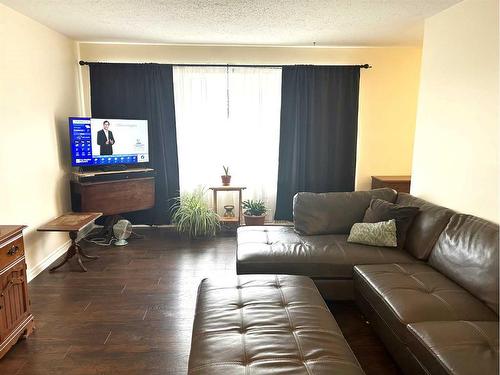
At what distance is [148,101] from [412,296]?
12.5 ft

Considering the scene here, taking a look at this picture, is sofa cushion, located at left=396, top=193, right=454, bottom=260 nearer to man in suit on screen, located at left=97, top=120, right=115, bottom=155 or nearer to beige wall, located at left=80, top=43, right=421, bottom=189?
beige wall, located at left=80, top=43, right=421, bottom=189

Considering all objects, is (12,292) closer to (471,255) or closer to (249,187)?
(471,255)

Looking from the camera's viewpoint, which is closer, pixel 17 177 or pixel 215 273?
pixel 17 177

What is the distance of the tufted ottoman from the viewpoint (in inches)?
58.2

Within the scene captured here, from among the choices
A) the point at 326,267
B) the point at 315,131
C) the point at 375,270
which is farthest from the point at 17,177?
the point at 315,131

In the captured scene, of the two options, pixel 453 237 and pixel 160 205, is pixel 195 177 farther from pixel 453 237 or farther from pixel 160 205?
pixel 453 237

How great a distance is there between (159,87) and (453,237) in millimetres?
3694

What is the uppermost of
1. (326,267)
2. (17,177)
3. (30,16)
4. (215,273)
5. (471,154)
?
(30,16)

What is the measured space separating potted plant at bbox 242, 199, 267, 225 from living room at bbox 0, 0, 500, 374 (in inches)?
2.4

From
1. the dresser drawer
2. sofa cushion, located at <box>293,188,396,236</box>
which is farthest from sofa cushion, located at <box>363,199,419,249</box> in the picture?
the dresser drawer

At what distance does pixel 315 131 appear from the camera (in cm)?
477

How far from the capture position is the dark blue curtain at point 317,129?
4.66 metres

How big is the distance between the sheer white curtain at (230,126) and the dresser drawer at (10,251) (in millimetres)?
2688

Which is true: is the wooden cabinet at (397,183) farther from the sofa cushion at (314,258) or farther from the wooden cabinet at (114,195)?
the wooden cabinet at (114,195)
